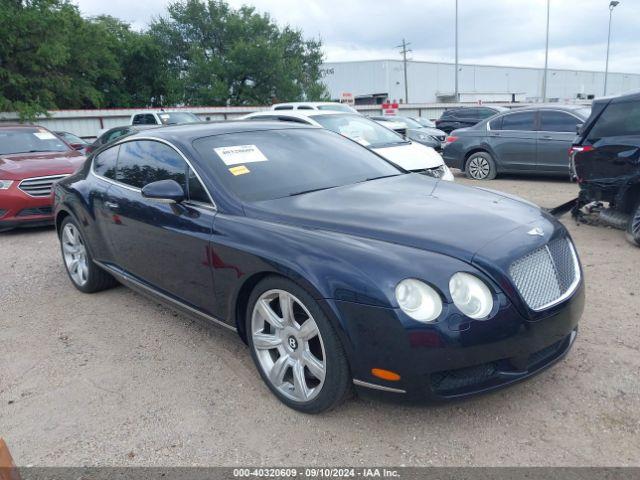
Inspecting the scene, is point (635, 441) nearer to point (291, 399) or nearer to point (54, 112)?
point (291, 399)

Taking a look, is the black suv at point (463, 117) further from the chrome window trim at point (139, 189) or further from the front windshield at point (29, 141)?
the chrome window trim at point (139, 189)

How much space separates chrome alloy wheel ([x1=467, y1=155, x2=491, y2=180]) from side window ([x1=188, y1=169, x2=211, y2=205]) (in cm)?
880

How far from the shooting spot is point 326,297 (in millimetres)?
2520

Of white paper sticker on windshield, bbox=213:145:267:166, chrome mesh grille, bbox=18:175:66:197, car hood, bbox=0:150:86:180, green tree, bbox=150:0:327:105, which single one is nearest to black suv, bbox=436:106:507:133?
car hood, bbox=0:150:86:180

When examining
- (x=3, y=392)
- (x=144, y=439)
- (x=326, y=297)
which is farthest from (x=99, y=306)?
(x=326, y=297)

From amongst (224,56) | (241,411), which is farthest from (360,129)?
(224,56)

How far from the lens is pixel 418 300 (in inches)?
94.7

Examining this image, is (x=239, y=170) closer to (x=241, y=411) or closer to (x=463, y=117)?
(x=241, y=411)

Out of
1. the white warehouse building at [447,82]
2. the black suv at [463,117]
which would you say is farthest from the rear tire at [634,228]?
the white warehouse building at [447,82]

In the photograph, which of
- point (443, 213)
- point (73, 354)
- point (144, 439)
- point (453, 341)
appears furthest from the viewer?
point (73, 354)

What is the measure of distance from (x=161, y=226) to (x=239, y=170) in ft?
2.25

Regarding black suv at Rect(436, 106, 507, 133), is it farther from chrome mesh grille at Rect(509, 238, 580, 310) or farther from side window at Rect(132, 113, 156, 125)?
chrome mesh grille at Rect(509, 238, 580, 310)

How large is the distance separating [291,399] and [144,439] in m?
0.79

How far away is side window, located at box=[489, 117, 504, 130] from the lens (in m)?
10.9
